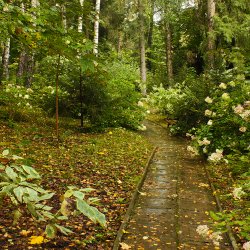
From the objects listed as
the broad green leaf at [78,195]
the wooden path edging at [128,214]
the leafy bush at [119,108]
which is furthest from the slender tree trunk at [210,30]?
the broad green leaf at [78,195]

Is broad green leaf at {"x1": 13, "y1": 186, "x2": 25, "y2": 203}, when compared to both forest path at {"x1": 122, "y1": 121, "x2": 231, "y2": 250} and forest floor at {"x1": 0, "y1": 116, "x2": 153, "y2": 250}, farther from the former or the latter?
forest path at {"x1": 122, "y1": 121, "x2": 231, "y2": 250}

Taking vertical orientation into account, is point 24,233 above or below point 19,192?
below

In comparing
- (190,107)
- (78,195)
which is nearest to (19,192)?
(78,195)

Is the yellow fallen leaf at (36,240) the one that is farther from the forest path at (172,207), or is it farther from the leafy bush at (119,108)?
the leafy bush at (119,108)

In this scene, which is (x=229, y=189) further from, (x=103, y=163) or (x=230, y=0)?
(x=230, y=0)

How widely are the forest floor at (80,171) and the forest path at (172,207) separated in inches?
11.6

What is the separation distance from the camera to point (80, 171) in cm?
690

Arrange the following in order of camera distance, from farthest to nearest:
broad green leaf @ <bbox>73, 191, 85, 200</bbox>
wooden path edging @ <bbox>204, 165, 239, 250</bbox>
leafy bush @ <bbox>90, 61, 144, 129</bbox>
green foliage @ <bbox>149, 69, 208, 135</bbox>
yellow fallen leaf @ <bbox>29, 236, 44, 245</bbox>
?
1. green foliage @ <bbox>149, 69, 208, 135</bbox>
2. leafy bush @ <bbox>90, 61, 144, 129</bbox>
3. wooden path edging @ <bbox>204, 165, 239, 250</bbox>
4. yellow fallen leaf @ <bbox>29, 236, 44, 245</bbox>
5. broad green leaf @ <bbox>73, 191, 85, 200</bbox>

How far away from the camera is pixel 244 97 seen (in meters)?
8.21

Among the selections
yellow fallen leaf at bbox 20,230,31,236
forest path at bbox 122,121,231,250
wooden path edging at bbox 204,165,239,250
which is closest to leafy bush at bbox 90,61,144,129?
forest path at bbox 122,121,231,250

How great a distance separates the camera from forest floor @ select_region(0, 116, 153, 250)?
4.11m

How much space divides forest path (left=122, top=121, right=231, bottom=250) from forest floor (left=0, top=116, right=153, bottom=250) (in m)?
0.29

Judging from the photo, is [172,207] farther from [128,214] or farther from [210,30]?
[210,30]

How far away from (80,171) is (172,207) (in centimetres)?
220
